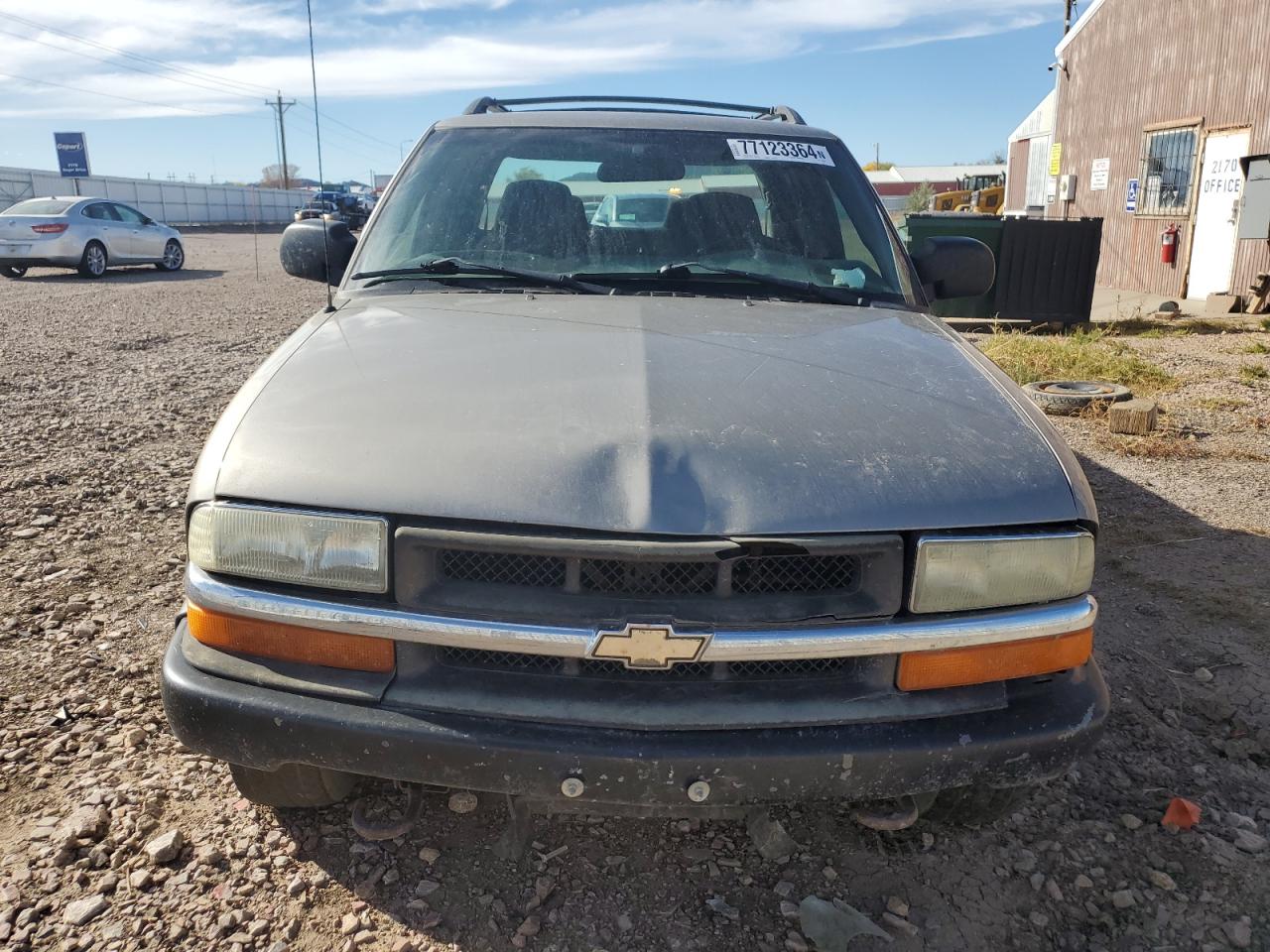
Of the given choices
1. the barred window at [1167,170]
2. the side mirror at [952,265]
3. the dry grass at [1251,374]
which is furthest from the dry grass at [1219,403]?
the barred window at [1167,170]

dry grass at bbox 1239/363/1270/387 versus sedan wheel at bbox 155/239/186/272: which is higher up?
sedan wheel at bbox 155/239/186/272

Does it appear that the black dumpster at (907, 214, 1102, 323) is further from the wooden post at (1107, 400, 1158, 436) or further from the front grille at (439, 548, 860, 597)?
the front grille at (439, 548, 860, 597)

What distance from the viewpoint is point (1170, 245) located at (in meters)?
15.4

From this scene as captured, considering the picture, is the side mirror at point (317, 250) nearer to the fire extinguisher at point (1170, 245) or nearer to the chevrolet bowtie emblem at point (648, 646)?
the chevrolet bowtie emblem at point (648, 646)

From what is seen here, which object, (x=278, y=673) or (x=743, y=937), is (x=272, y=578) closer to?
(x=278, y=673)

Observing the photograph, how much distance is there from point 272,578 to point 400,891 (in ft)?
2.75

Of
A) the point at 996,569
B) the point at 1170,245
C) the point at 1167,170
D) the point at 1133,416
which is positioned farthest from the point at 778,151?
the point at 1167,170

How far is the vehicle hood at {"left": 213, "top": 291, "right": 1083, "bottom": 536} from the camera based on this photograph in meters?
1.86

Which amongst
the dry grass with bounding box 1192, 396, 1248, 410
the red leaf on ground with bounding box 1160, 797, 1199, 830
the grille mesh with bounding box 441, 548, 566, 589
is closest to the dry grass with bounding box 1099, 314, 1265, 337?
the dry grass with bounding box 1192, 396, 1248, 410

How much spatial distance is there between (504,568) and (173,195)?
5085 cm

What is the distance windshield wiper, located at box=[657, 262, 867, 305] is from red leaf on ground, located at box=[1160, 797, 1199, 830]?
1.65m

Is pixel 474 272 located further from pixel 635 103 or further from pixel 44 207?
pixel 44 207

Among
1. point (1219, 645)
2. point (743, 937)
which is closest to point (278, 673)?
point (743, 937)

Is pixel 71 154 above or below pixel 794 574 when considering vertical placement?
above
